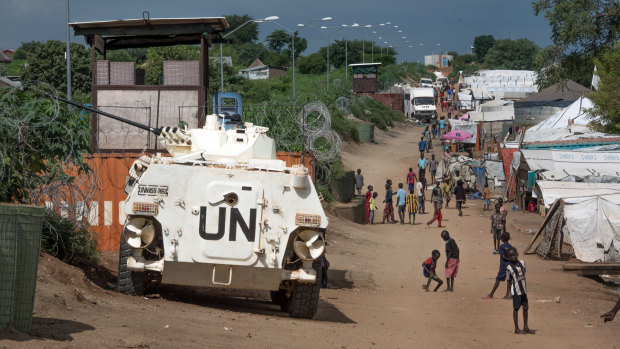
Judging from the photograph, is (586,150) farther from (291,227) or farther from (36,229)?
(36,229)

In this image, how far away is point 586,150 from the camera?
107 feet

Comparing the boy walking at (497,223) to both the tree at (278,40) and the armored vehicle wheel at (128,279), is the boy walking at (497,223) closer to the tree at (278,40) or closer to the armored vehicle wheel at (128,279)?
the armored vehicle wheel at (128,279)

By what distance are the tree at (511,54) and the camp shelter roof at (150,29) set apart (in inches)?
5537

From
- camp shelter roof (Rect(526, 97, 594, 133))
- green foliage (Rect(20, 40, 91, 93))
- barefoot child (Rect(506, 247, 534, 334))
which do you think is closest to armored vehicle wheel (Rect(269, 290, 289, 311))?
barefoot child (Rect(506, 247, 534, 334))

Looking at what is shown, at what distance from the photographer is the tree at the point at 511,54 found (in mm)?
161350

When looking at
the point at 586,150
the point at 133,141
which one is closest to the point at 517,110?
the point at 586,150

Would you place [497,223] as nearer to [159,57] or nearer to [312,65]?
[159,57]

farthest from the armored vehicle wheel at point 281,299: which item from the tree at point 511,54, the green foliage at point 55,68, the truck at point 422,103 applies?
the tree at point 511,54

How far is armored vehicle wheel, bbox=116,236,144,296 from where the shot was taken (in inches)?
513

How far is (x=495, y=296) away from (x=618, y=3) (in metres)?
27.6

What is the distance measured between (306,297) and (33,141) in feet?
16.1

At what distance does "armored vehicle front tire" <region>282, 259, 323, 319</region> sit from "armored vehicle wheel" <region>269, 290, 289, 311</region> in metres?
0.87

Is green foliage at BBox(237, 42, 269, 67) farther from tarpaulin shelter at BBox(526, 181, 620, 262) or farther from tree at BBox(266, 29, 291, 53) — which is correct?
tarpaulin shelter at BBox(526, 181, 620, 262)

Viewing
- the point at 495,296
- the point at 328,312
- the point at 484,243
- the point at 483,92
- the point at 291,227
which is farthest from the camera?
the point at 483,92
